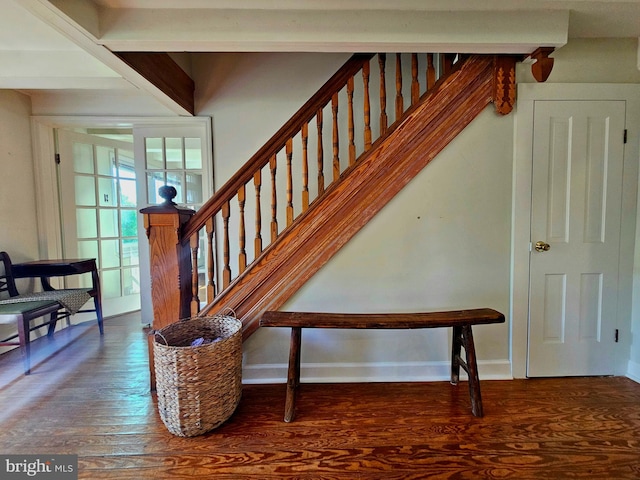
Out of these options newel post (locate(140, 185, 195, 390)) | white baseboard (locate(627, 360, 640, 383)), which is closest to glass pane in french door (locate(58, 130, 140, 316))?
newel post (locate(140, 185, 195, 390))

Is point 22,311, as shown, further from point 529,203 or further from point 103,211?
point 529,203

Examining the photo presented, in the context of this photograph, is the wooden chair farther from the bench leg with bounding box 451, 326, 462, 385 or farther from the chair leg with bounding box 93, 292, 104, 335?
the bench leg with bounding box 451, 326, 462, 385

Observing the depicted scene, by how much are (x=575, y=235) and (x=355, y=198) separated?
5.00ft

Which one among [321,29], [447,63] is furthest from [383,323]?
[447,63]

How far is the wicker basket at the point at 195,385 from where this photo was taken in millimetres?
1492

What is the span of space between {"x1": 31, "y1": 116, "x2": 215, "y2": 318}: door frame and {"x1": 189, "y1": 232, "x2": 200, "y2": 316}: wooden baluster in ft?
3.34

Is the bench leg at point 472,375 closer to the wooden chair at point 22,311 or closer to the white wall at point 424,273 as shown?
the white wall at point 424,273

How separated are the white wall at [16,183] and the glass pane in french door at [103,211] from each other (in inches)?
9.3

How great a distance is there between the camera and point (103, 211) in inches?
132

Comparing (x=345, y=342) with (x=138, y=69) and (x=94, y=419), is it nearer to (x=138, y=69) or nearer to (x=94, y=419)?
(x=94, y=419)

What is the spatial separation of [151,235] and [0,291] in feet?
6.06

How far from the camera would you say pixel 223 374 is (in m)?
1.59

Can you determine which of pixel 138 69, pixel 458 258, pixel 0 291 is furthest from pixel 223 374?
pixel 0 291

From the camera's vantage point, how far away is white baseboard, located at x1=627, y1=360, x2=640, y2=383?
1.99m
